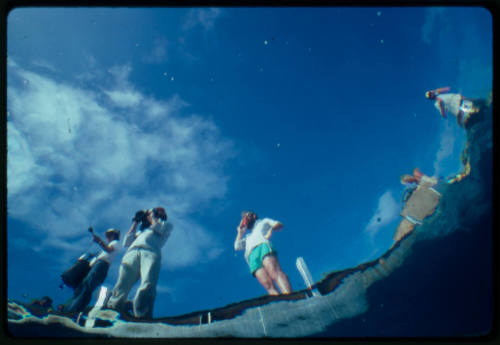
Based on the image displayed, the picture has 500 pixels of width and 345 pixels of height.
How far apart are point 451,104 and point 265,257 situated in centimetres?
571

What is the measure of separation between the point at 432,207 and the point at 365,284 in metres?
2.82

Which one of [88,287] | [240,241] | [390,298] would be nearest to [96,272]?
[88,287]

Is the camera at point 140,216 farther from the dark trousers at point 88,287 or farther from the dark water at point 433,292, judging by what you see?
the dark water at point 433,292

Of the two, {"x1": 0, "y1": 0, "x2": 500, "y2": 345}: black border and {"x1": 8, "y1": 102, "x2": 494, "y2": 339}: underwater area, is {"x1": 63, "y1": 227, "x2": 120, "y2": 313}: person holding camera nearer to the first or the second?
{"x1": 8, "y1": 102, "x2": 494, "y2": 339}: underwater area

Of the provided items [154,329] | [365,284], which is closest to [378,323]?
[365,284]

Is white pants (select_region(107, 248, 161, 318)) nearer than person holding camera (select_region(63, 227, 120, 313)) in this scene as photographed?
Yes

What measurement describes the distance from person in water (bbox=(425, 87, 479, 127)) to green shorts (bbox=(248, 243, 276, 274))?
532cm

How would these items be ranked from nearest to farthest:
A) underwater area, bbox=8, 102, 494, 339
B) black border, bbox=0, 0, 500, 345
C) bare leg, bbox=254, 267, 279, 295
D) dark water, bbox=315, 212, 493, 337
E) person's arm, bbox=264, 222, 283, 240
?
black border, bbox=0, 0, 500, 345 < dark water, bbox=315, 212, 493, 337 < underwater area, bbox=8, 102, 494, 339 < bare leg, bbox=254, 267, 279, 295 < person's arm, bbox=264, 222, 283, 240

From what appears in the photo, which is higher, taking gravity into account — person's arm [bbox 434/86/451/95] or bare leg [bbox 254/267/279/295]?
person's arm [bbox 434/86/451/95]

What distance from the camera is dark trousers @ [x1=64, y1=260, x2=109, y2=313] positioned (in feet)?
15.4

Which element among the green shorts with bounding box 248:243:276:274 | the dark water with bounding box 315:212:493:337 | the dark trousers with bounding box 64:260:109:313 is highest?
the dark trousers with bounding box 64:260:109:313

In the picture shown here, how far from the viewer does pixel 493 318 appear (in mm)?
2955

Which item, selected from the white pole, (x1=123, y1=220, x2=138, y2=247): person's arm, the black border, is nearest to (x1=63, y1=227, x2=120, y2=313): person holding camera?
(x1=123, y1=220, x2=138, y2=247): person's arm
